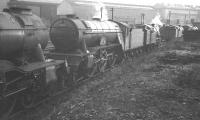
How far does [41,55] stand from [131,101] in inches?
133

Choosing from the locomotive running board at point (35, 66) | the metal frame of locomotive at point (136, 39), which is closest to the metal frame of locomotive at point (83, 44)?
the metal frame of locomotive at point (136, 39)

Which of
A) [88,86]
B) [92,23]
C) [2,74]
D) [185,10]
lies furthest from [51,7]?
[185,10]

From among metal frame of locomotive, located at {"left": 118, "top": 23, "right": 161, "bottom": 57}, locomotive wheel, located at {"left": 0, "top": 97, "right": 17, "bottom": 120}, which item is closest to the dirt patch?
metal frame of locomotive, located at {"left": 118, "top": 23, "right": 161, "bottom": 57}

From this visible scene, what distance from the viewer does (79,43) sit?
441 inches

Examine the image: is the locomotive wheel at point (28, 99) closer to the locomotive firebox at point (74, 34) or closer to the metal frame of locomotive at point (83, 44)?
the metal frame of locomotive at point (83, 44)

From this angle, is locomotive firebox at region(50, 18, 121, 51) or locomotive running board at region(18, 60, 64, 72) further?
locomotive firebox at region(50, 18, 121, 51)

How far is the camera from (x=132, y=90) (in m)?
9.00

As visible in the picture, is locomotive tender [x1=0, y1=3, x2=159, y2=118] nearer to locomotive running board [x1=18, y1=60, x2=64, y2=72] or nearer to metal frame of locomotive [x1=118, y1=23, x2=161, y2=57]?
locomotive running board [x1=18, y1=60, x2=64, y2=72]

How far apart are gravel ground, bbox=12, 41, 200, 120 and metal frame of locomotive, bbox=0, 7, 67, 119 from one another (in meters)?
0.59

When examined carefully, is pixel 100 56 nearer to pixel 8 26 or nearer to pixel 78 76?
pixel 78 76

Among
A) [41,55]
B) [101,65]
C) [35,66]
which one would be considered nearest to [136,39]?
[101,65]

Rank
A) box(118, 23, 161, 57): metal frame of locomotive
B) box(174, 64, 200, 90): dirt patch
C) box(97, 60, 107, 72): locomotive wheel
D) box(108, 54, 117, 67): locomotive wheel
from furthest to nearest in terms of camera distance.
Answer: box(118, 23, 161, 57): metal frame of locomotive, box(108, 54, 117, 67): locomotive wheel, box(97, 60, 107, 72): locomotive wheel, box(174, 64, 200, 90): dirt patch

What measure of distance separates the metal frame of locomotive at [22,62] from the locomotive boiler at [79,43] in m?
2.22

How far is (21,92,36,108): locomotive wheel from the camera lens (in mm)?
7821
